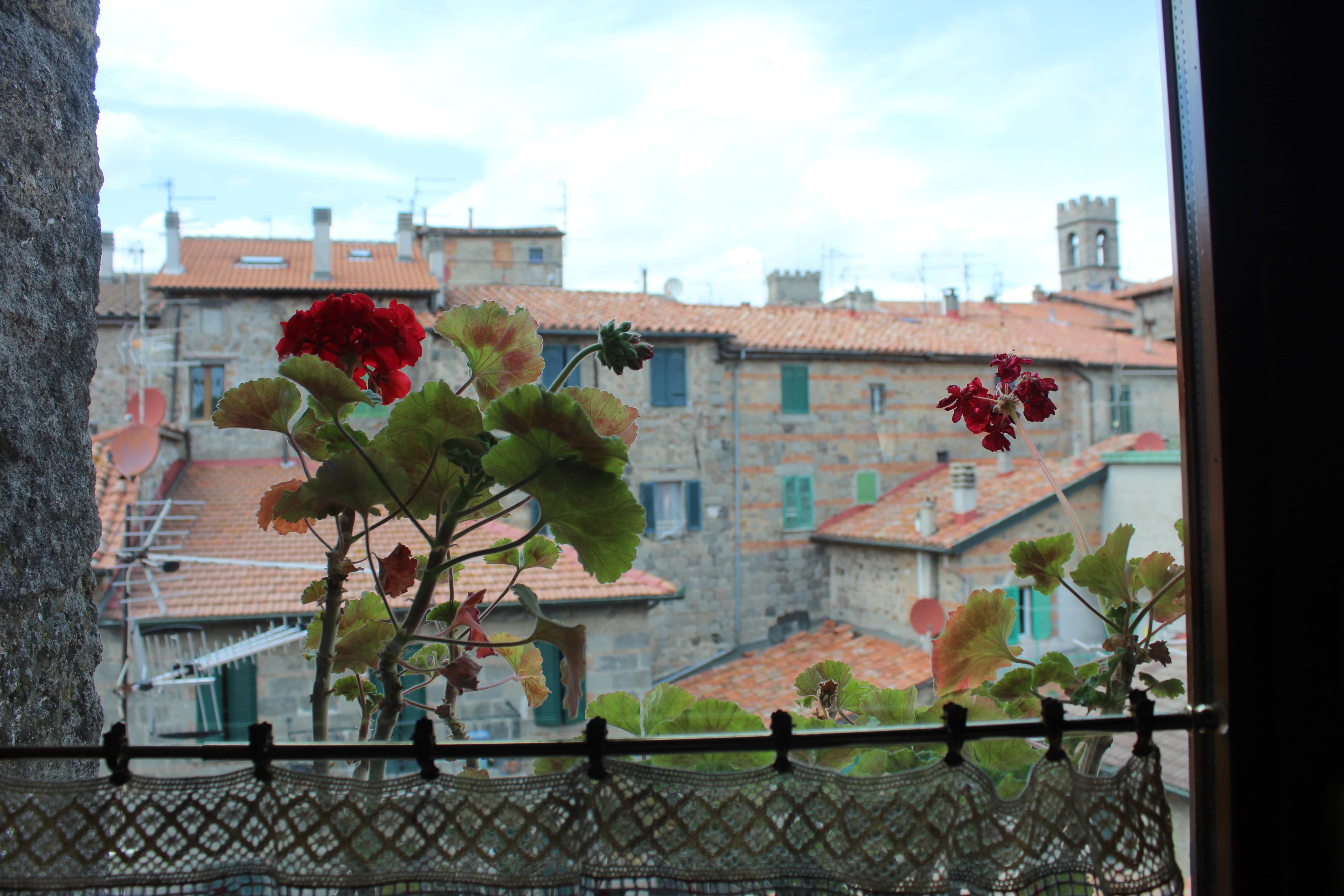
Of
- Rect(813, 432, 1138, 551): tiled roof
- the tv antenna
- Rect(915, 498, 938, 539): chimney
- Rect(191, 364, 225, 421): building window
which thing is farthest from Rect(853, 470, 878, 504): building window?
the tv antenna

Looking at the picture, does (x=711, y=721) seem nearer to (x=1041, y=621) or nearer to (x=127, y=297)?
(x=127, y=297)

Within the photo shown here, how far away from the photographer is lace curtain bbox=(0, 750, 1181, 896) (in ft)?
1.66

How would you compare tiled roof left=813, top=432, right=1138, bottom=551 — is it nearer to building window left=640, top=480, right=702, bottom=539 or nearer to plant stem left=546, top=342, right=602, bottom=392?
building window left=640, top=480, right=702, bottom=539

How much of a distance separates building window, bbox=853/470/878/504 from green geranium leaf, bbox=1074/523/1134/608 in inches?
299

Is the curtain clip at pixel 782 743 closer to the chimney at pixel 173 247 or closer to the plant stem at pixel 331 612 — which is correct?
the plant stem at pixel 331 612

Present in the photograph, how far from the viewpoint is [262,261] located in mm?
6043

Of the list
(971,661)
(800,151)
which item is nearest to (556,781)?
(971,661)

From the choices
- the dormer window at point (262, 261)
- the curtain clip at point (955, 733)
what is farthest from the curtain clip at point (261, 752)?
the dormer window at point (262, 261)

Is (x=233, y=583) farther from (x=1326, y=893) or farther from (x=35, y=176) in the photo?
(x=1326, y=893)

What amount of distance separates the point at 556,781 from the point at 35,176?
57cm

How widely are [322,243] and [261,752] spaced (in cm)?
577

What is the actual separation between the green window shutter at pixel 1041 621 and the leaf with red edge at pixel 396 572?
5.97m

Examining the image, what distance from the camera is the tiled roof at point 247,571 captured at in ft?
12.3

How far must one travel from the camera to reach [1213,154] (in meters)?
0.55
